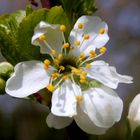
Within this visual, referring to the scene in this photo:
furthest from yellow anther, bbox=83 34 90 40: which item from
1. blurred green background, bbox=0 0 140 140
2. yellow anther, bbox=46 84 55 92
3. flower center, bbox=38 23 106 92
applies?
blurred green background, bbox=0 0 140 140

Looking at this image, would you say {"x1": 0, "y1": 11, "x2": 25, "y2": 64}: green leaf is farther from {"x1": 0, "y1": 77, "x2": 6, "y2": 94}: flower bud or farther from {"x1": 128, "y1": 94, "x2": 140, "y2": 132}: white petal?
{"x1": 128, "y1": 94, "x2": 140, "y2": 132}: white petal

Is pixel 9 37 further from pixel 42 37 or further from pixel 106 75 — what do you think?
pixel 106 75

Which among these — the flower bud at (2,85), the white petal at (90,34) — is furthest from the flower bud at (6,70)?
the white petal at (90,34)

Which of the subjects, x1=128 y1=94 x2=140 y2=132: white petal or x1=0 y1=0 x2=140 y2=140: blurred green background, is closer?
x1=128 y1=94 x2=140 y2=132: white petal

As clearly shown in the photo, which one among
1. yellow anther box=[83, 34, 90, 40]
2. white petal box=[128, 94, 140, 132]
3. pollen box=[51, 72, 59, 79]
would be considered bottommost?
white petal box=[128, 94, 140, 132]

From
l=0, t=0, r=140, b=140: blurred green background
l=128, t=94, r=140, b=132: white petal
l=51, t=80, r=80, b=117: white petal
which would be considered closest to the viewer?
l=51, t=80, r=80, b=117: white petal
